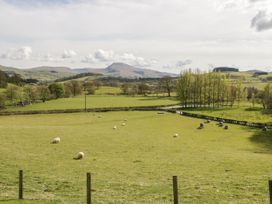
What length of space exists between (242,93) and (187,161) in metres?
123

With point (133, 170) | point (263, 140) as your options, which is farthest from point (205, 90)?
point (133, 170)

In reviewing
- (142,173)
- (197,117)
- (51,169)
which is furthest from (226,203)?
(197,117)

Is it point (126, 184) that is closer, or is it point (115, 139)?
point (126, 184)

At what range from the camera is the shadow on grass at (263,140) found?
4812 centimetres

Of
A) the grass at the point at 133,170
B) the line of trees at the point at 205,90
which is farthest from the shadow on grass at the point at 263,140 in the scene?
the line of trees at the point at 205,90

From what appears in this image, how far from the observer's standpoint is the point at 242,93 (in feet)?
490

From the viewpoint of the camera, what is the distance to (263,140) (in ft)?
186

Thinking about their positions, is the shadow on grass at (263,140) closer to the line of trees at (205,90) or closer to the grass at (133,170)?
the grass at (133,170)

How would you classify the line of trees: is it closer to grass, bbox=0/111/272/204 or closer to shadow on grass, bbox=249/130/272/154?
shadow on grass, bbox=249/130/272/154

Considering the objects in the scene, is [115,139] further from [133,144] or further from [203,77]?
[203,77]

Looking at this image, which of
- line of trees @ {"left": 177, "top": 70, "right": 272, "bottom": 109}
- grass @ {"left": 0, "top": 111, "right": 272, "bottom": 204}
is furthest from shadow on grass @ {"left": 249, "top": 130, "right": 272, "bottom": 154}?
line of trees @ {"left": 177, "top": 70, "right": 272, "bottom": 109}

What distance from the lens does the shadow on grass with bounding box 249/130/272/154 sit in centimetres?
4812

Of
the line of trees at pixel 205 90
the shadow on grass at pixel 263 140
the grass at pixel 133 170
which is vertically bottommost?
the shadow on grass at pixel 263 140

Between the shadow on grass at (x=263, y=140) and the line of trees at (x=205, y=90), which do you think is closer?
the shadow on grass at (x=263, y=140)
